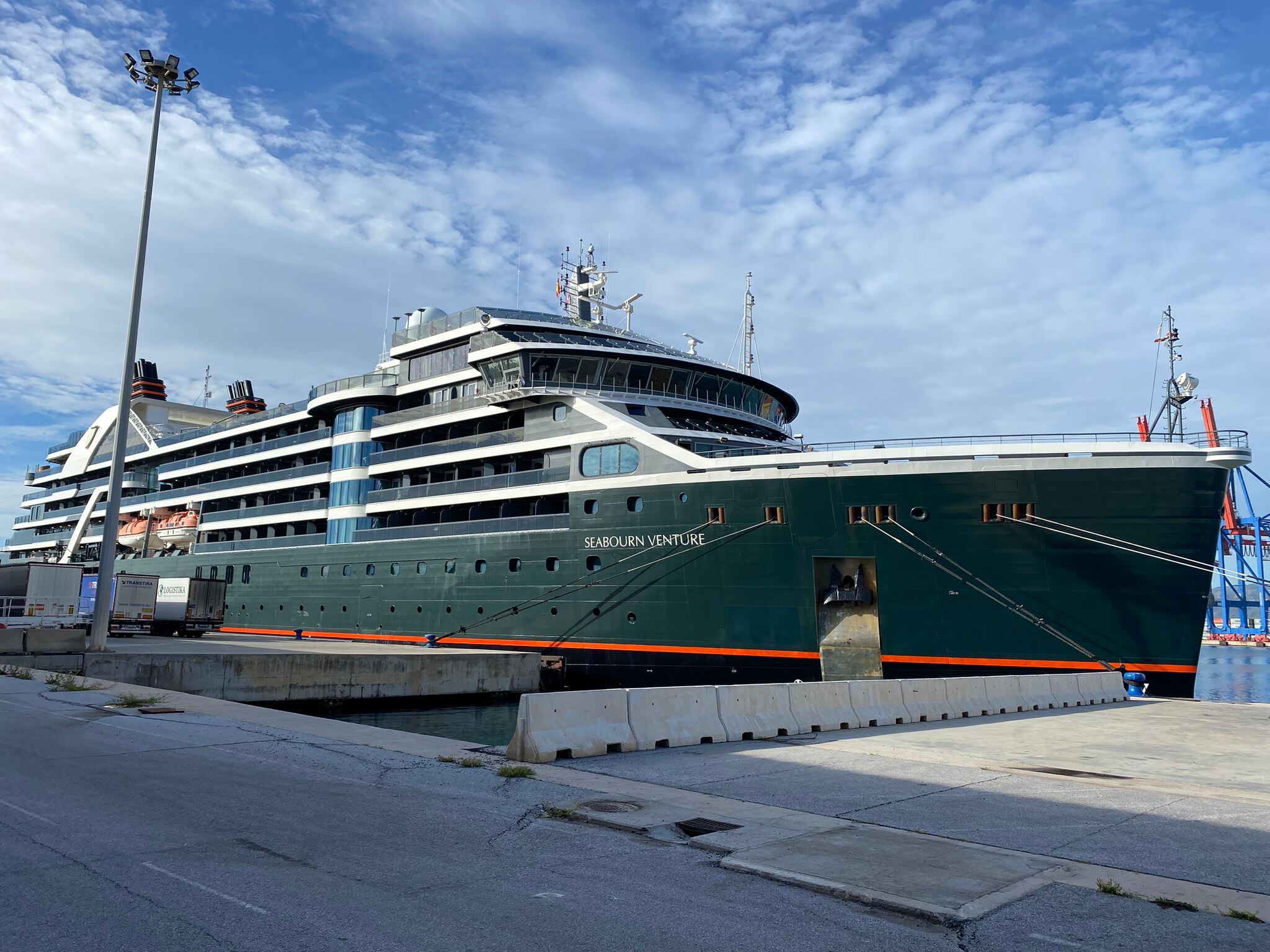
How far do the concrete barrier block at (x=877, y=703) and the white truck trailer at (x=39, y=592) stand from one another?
27.5 m

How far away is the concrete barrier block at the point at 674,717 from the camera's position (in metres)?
11.5

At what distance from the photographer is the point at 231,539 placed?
44094 mm

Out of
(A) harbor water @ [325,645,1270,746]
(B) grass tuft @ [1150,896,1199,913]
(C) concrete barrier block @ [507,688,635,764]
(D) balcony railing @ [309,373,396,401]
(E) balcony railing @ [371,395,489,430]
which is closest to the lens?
(B) grass tuft @ [1150,896,1199,913]

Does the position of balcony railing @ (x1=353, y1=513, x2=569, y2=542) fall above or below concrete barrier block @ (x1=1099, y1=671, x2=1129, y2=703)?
above

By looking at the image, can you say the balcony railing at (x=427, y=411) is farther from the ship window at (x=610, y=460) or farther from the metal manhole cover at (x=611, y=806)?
the metal manhole cover at (x=611, y=806)

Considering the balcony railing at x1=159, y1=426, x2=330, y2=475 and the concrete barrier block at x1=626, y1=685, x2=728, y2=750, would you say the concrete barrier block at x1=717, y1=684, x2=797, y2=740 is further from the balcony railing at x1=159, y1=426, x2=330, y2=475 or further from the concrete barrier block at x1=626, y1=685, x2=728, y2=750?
the balcony railing at x1=159, y1=426, x2=330, y2=475

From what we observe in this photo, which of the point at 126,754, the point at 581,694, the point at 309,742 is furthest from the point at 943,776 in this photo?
the point at 126,754

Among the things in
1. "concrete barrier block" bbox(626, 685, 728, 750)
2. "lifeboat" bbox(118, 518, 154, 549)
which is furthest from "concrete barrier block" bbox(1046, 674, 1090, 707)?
"lifeboat" bbox(118, 518, 154, 549)

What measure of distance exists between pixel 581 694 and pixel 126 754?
17.2 ft

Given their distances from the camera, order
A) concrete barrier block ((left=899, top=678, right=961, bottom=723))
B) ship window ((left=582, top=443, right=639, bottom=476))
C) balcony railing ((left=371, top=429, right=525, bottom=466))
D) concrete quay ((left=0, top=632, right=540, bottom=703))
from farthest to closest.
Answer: balcony railing ((left=371, top=429, right=525, bottom=466))
ship window ((left=582, top=443, right=639, bottom=476))
concrete quay ((left=0, top=632, right=540, bottom=703))
concrete barrier block ((left=899, top=678, right=961, bottom=723))

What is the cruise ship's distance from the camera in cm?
1884

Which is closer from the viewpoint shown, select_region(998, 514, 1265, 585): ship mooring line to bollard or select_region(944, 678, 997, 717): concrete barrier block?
select_region(944, 678, 997, 717): concrete barrier block

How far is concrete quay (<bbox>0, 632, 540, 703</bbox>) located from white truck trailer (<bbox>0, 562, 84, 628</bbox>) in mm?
5776

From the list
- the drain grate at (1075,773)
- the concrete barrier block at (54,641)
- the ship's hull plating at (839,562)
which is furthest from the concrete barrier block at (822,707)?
the concrete barrier block at (54,641)
